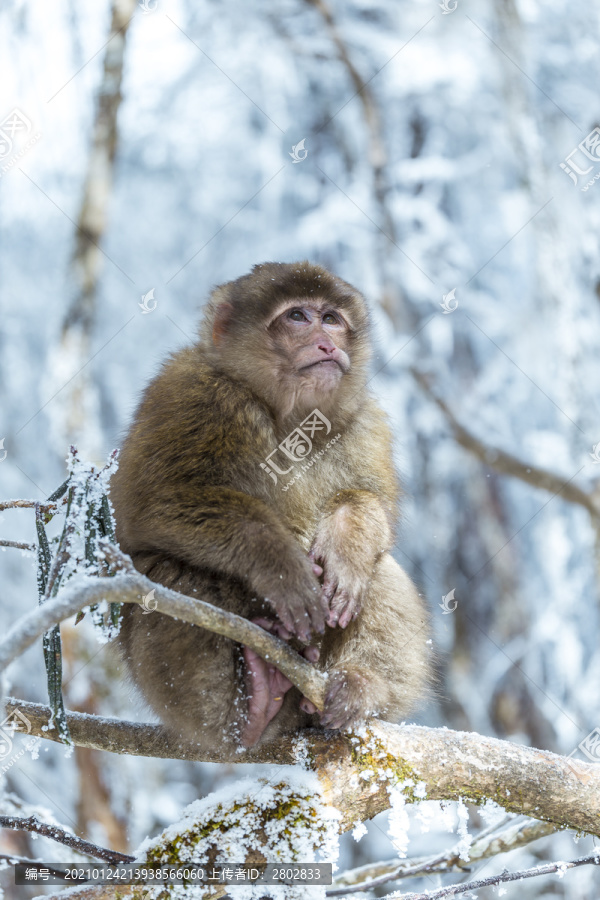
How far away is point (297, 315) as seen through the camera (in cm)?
380

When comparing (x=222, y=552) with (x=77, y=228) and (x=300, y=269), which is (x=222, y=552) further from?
(x=77, y=228)

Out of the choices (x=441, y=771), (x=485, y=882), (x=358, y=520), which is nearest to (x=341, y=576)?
(x=358, y=520)

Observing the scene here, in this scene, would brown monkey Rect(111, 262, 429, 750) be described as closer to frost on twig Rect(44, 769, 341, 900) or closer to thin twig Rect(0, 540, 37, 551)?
frost on twig Rect(44, 769, 341, 900)

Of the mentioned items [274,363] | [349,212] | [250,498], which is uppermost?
[349,212]

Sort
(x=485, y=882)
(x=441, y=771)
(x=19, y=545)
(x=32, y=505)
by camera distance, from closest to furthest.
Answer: (x=32, y=505), (x=19, y=545), (x=485, y=882), (x=441, y=771)

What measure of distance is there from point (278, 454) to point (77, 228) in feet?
19.4

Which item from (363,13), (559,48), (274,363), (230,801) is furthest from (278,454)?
(363,13)

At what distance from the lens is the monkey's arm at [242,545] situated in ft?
9.08

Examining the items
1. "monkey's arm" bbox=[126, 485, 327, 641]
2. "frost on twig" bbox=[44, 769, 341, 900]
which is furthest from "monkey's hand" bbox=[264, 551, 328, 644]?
"frost on twig" bbox=[44, 769, 341, 900]

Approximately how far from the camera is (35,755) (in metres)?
2.53

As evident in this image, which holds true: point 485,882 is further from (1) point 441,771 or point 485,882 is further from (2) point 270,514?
(2) point 270,514

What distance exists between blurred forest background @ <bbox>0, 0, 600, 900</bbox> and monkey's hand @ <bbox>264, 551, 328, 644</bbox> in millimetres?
4326

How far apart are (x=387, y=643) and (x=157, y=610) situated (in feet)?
4.89

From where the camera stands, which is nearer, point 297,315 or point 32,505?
point 32,505
